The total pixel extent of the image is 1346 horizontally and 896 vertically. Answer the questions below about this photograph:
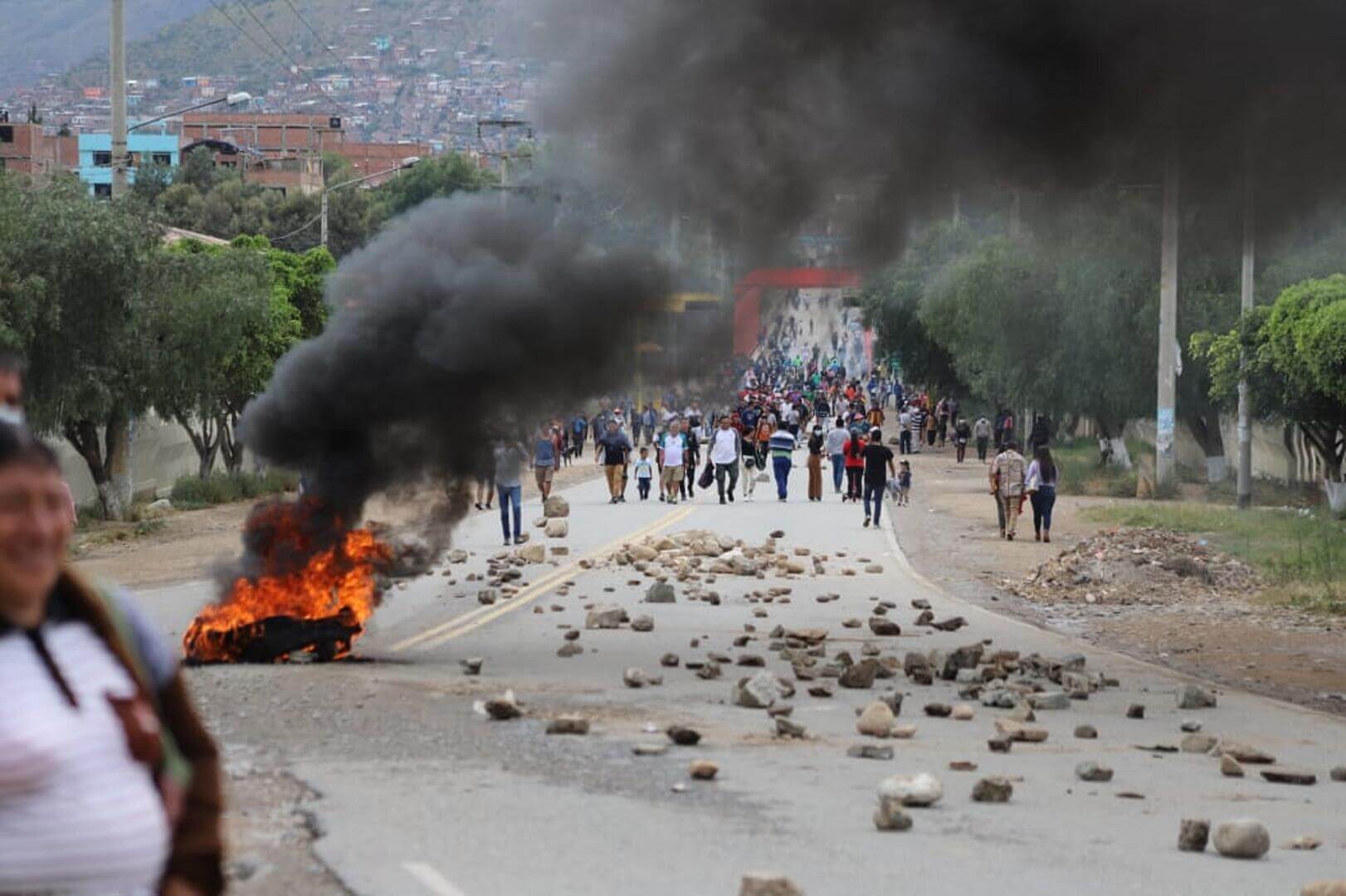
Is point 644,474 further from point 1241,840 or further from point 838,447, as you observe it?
point 1241,840

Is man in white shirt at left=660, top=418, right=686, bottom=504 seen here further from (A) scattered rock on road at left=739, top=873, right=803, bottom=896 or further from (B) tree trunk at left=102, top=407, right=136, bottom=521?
(A) scattered rock on road at left=739, top=873, right=803, bottom=896

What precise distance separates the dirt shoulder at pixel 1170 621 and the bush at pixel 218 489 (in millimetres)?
12291

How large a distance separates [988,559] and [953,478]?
74.6 feet

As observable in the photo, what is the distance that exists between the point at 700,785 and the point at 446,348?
6874mm

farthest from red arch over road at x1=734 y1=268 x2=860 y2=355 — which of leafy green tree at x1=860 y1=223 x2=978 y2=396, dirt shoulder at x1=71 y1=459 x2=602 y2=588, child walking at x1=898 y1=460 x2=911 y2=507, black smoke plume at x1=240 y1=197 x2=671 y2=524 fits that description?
leafy green tree at x1=860 y1=223 x2=978 y2=396

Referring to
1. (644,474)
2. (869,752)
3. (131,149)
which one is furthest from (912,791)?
(131,149)

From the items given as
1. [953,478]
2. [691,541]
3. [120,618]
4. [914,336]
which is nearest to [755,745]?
[120,618]

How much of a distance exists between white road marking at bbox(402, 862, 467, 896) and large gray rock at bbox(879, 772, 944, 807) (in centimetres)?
237

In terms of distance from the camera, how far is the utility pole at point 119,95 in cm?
2714

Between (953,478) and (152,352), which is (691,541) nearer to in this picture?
(152,352)

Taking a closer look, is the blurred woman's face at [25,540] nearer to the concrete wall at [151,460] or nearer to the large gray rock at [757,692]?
the large gray rock at [757,692]

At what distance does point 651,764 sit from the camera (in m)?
10.2

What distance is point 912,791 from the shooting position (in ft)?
30.5

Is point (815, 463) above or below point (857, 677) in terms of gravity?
above
